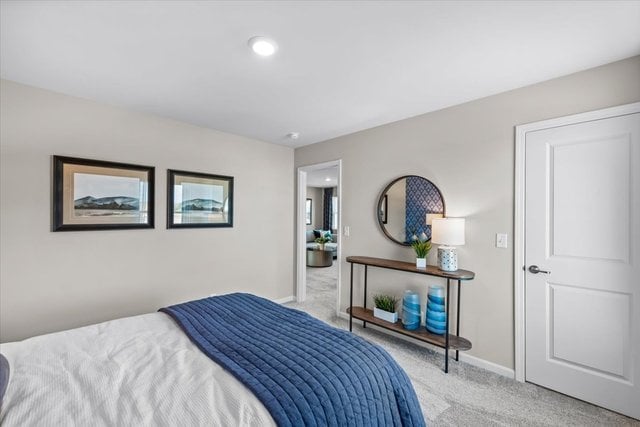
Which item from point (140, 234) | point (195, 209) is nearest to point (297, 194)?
point (195, 209)

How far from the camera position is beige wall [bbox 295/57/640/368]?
2.04 meters

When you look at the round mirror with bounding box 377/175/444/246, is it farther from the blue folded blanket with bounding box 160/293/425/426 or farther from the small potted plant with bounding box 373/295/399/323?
the blue folded blanket with bounding box 160/293/425/426

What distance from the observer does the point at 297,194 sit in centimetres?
A: 434

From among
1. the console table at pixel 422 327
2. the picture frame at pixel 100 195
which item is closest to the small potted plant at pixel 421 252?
the console table at pixel 422 327

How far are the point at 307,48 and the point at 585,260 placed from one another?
245 cm

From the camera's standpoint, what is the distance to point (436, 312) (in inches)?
101

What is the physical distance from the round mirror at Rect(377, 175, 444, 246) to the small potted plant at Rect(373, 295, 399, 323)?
2.07 feet

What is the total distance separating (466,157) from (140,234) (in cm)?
332

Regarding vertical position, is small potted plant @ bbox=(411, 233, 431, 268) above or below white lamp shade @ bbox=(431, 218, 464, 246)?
below

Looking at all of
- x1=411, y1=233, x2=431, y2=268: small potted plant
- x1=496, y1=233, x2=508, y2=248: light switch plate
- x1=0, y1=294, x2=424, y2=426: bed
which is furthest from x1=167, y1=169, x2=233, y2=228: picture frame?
x1=496, y1=233, x2=508, y2=248: light switch plate

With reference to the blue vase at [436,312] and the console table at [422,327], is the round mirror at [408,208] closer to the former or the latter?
the console table at [422,327]

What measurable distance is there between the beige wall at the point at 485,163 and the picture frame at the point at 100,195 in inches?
105

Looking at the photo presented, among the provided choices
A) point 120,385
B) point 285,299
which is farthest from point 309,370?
point 285,299

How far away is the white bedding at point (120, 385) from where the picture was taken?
3.24 feet
